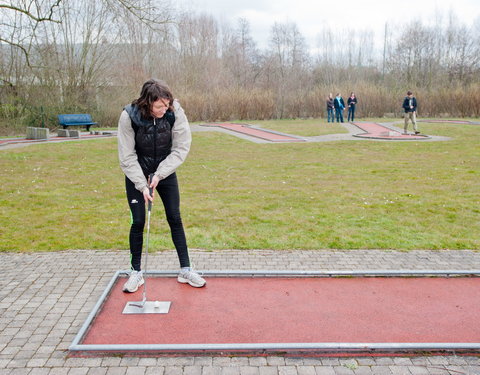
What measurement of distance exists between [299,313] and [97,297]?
1.97 meters

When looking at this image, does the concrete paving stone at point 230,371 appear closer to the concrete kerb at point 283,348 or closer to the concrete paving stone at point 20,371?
the concrete kerb at point 283,348

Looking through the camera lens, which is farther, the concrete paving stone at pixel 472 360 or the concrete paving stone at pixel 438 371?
the concrete paving stone at pixel 472 360

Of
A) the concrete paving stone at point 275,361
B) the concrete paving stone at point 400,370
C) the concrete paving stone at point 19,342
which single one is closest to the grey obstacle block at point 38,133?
the concrete paving stone at point 19,342

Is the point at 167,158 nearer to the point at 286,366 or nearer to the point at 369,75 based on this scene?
the point at 286,366

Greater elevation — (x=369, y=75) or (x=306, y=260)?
(x=369, y=75)

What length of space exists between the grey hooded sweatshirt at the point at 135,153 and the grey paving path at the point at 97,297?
130 cm

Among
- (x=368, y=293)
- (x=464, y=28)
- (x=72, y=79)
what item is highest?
(x=464, y=28)

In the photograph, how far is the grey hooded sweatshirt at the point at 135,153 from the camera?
400 cm

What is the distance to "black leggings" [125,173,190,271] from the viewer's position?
165 inches

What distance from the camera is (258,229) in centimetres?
650

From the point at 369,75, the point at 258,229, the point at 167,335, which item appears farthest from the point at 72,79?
the point at 369,75

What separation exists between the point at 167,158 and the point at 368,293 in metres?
2.37

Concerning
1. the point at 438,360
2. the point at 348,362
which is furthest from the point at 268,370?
the point at 438,360

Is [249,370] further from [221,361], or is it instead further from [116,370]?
[116,370]
